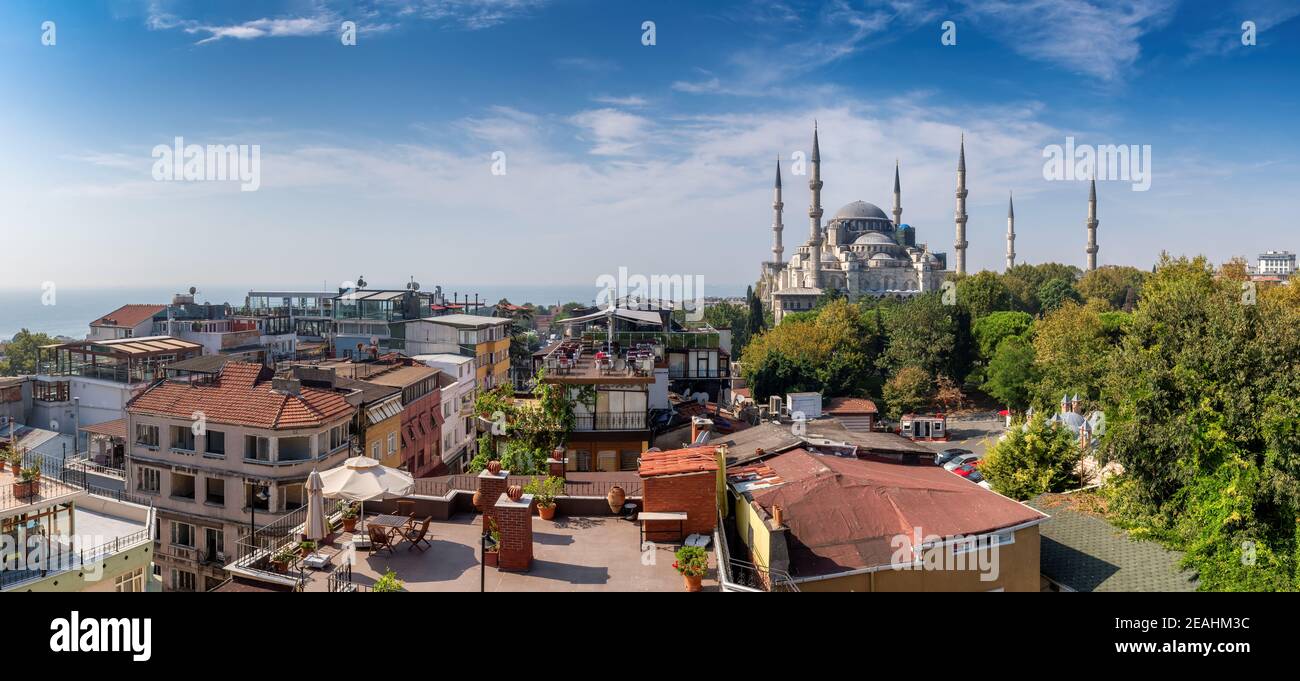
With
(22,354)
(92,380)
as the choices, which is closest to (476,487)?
(92,380)

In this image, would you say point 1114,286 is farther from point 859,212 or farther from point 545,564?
point 545,564

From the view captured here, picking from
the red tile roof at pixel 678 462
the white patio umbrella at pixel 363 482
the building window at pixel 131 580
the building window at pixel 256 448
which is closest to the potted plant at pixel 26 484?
the building window at pixel 131 580

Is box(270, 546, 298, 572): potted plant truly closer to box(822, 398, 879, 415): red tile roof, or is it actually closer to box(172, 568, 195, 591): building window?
box(172, 568, 195, 591): building window

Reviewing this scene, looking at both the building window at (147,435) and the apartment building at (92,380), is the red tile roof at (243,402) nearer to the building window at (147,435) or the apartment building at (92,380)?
the building window at (147,435)
